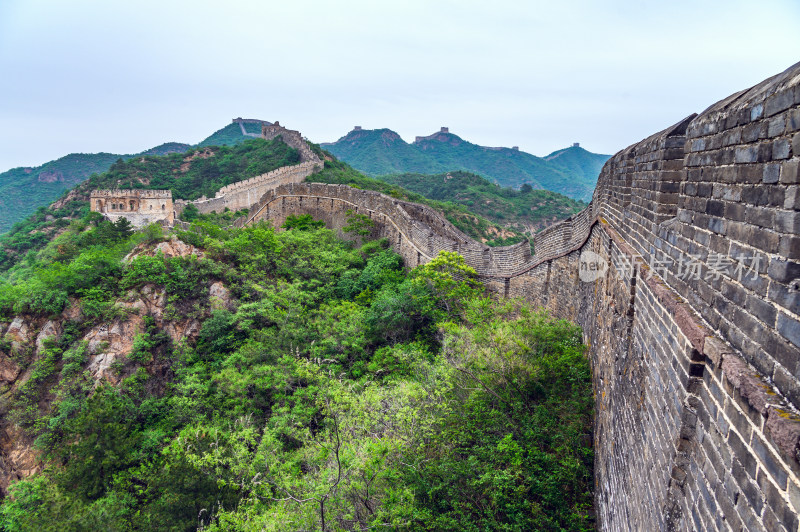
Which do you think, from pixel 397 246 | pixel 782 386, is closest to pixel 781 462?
pixel 782 386

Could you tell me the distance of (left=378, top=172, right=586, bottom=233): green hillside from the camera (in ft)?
149

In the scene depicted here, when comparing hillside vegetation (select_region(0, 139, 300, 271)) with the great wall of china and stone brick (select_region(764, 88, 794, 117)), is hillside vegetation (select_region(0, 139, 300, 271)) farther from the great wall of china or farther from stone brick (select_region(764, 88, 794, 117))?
stone brick (select_region(764, 88, 794, 117))

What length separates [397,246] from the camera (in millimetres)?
17078

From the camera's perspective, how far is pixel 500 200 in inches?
1913

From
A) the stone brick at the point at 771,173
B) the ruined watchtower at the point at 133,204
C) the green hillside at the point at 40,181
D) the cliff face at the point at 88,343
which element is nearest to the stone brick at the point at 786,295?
the stone brick at the point at 771,173

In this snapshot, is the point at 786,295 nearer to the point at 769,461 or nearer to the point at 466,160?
the point at 769,461

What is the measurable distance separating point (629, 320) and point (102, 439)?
1037 centimetres

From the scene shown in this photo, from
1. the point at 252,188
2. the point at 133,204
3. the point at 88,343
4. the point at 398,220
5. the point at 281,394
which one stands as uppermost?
the point at 252,188

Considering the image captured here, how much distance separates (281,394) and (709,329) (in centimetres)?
935

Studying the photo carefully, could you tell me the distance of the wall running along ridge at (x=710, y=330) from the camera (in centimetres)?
164

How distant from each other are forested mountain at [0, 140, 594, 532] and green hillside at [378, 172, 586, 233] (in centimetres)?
2946

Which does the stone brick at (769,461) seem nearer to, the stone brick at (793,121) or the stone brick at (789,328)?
the stone brick at (789,328)

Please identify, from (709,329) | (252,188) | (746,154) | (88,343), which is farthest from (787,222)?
(252,188)

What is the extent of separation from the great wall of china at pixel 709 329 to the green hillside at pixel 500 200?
37984 millimetres
